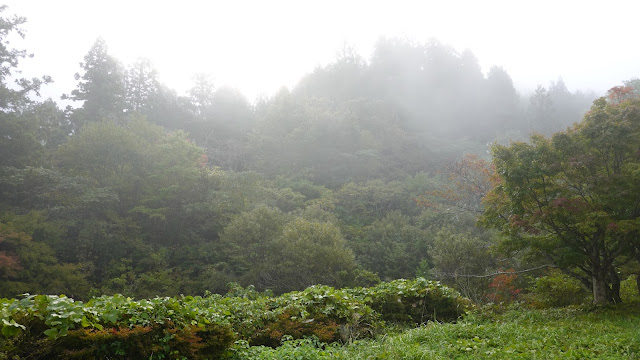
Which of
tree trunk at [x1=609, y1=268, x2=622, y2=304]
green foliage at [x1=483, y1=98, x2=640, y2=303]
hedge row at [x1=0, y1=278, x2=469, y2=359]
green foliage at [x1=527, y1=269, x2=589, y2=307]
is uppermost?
green foliage at [x1=483, y1=98, x2=640, y2=303]

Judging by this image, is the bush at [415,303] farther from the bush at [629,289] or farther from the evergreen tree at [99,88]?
the evergreen tree at [99,88]

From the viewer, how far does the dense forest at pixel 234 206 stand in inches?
472

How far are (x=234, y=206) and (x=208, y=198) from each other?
4.08 feet

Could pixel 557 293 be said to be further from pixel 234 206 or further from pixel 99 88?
pixel 99 88

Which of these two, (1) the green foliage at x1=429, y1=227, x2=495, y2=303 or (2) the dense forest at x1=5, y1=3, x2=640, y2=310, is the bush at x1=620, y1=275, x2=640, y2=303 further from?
(1) the green foliage at x1=429, y1=227, x2=495, y2=303

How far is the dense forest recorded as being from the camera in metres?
12.0

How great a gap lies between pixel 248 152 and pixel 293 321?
25.3m

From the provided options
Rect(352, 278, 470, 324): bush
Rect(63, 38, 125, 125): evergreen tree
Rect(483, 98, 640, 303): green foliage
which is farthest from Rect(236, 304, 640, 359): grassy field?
Rect(63, 38, 125, 125): evergreen tree

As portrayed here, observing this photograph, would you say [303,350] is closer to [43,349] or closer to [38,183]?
[43,349]

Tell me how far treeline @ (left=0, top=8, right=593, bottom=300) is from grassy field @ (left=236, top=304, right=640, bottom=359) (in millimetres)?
7516

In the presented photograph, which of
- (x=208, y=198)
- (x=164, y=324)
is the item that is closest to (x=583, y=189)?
(x=164, y=324)

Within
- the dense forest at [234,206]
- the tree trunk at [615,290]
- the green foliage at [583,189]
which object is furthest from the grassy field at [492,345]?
the dense forest at [234,206]

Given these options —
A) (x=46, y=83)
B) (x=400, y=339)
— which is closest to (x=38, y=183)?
(x=46, y=83)

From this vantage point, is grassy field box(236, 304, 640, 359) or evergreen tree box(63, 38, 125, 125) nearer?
grassy field box(236, 304, 640, 359)
